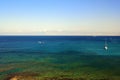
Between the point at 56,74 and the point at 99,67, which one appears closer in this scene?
the point at 56,74

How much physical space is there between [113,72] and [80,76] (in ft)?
22.7

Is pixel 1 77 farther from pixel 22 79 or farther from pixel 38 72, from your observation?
pixel 38 72

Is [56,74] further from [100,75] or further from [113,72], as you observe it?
[113,72]

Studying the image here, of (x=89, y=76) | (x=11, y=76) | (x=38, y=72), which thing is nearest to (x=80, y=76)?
(x=89, y=76)

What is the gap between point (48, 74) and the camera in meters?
43.2

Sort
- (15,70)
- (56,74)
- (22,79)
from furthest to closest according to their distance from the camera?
(15,70) → (56,74) → (22,79)

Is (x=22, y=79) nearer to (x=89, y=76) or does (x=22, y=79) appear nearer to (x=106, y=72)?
(x=89, y=76)

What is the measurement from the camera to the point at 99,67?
166 feet

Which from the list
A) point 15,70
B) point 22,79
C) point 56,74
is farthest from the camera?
point 15,70

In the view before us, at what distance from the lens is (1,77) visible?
134 ft

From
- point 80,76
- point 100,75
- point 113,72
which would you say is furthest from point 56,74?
point 113,72

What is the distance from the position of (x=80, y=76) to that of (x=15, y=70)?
44.9 ft

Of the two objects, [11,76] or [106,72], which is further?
[106,72]

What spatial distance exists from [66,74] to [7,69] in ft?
42.4
